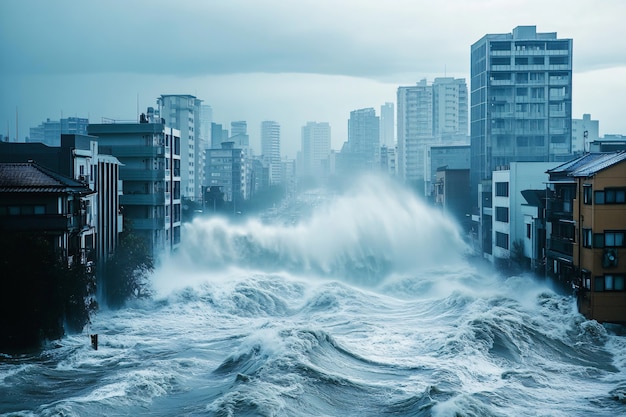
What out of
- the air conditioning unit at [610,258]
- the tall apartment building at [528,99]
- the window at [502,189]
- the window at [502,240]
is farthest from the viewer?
the tall apartment building at [528,99]

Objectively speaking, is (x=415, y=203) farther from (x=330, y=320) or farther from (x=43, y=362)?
(x=43, y=362)

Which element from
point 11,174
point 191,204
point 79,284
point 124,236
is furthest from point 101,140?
point 191,204

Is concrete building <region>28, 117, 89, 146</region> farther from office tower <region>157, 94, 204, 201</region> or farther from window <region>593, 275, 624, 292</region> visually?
window <region>593, 275, 624, 292</region>

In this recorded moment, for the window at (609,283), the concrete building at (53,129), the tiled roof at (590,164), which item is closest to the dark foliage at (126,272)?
the tiled roof at (590,164)

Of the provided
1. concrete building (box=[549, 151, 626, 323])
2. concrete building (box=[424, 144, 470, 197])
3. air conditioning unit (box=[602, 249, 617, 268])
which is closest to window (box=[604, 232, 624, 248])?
A: concrete building (box=[549, 151, 626, 323])

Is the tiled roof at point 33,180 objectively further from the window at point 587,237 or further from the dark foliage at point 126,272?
the window at point 587,237

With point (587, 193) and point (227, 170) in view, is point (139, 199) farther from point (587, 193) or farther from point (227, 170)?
point (227, 170)

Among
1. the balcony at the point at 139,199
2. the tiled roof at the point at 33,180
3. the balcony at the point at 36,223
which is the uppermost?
the tiled roof at the point at 33,180
